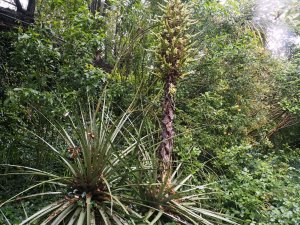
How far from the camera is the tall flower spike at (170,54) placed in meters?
2.55

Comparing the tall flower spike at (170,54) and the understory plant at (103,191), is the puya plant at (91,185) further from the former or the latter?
the tall flower spike at (170,54)

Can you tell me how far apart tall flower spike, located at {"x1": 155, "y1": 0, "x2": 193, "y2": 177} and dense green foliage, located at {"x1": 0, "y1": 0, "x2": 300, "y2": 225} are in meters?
0.12

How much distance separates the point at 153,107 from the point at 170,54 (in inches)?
59.6

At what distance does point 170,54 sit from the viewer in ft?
8.34

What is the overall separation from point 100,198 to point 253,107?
10.7 feet

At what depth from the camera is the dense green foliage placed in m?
2.62

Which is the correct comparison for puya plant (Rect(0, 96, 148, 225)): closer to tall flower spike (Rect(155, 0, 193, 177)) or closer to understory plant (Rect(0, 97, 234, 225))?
understory plant (Rect(0, 97, 234, 225))

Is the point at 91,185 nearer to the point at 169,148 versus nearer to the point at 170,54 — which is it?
the point at 169,148

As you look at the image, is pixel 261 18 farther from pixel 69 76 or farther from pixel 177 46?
pixel 69 76

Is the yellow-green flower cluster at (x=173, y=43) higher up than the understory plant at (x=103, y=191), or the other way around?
the yellow-green flower cluster at (x=173, y=43)

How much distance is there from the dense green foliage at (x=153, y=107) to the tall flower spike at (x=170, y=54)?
12cm

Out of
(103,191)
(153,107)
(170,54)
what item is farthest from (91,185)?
(153,107)

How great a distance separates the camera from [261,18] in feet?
19.4

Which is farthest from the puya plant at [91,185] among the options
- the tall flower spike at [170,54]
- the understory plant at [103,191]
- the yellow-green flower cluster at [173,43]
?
the yellow-green flower cluster at [173,43]
